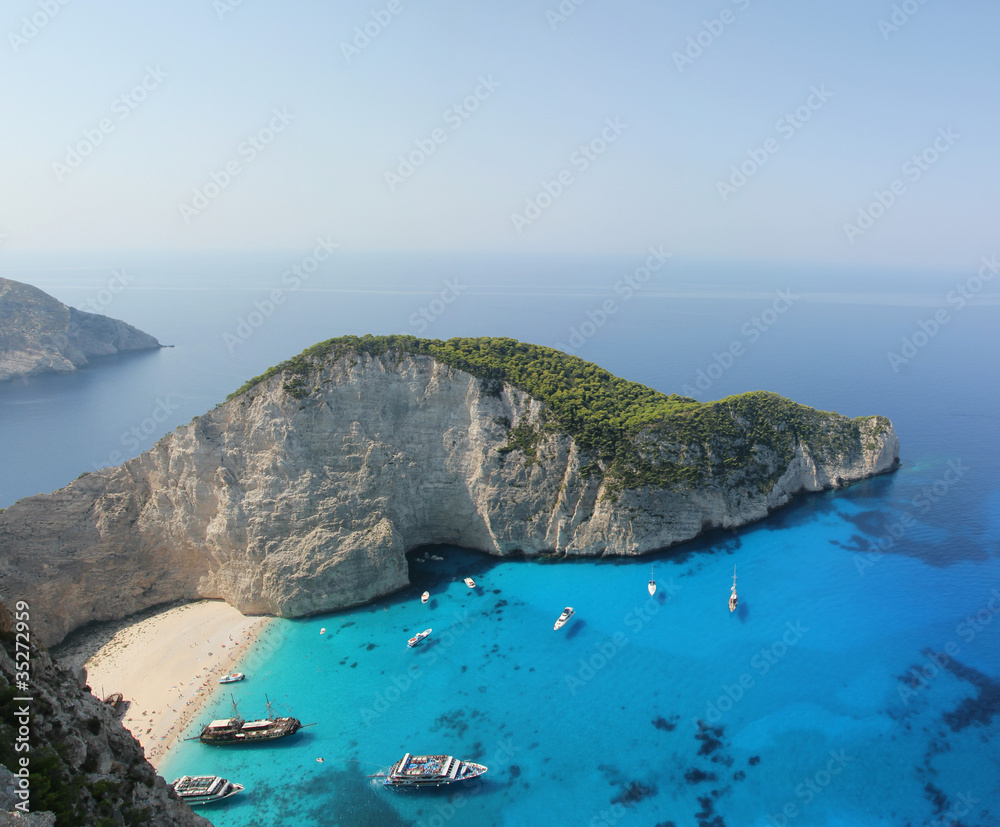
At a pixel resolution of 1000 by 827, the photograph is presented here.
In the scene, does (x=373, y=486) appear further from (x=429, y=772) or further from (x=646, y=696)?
(x=646, y=696)

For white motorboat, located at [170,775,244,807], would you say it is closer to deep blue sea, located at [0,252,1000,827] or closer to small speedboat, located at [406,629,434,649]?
deep blue sea, located at [0,252,1000,827]

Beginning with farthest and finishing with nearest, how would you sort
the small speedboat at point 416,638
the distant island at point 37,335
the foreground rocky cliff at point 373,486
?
the distant island at point 37,335, the foreground rocky cliff at point 373,486, the small speedboat at point 416,638

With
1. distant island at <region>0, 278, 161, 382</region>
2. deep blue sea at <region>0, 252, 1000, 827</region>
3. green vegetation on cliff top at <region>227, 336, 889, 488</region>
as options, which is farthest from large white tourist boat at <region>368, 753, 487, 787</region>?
distant island at <region>0, 278, 161, 382</region>

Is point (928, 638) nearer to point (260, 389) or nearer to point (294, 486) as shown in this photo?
point (294, 486)

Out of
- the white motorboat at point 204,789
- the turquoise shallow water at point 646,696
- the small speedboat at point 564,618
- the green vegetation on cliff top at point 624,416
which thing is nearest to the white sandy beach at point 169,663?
the turquoise shallow water at point 646,696

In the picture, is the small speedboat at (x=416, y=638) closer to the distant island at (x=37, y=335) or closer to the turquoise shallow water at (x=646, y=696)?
the turquoise shallow water at (x=646, y=696)

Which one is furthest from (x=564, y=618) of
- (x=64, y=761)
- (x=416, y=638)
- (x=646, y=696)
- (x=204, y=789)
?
(x=64, y=761)

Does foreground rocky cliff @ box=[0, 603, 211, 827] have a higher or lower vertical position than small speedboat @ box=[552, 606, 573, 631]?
higher
